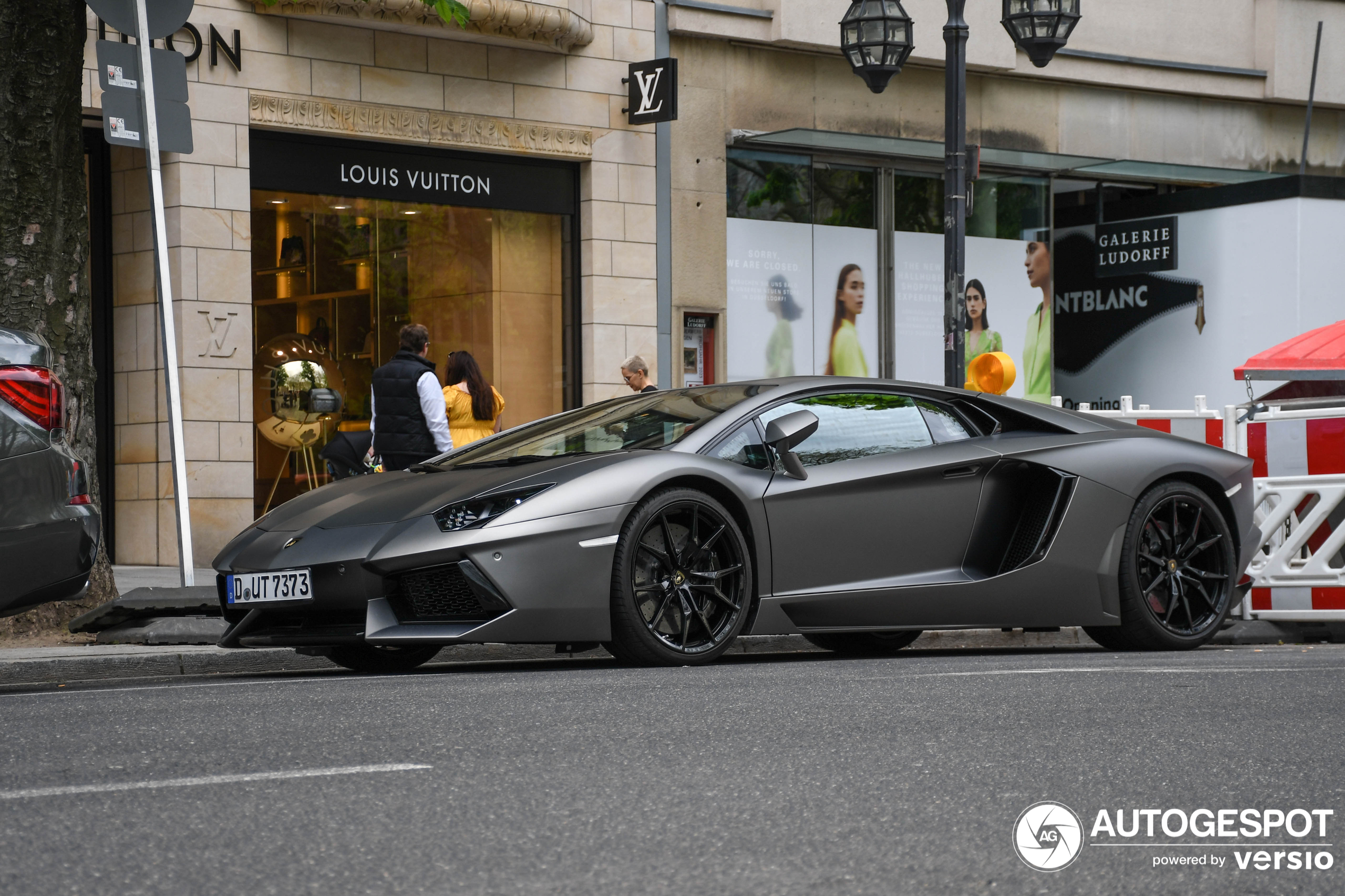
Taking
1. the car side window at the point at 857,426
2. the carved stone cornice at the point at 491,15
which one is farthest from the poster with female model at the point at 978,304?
the car side window at the point at 857,426

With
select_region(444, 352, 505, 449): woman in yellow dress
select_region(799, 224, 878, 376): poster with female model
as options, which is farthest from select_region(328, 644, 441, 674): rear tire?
select_region(799, 224, 878, 376): poster with female model

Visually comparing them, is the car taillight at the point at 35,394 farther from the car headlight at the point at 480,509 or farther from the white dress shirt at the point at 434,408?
the white dress shirt at the point at 434,408

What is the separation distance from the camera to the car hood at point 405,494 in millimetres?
6777

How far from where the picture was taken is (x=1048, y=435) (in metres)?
8.15

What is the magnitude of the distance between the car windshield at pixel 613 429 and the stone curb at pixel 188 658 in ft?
3.42

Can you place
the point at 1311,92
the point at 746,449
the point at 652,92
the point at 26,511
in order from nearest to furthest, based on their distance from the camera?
the point at 26,511, the point at 746,449, the point at 652,92, the point at 1311,92

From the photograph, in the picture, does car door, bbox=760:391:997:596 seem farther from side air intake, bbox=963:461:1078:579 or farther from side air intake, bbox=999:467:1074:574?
side air intake, bbox=999:467:1074:574

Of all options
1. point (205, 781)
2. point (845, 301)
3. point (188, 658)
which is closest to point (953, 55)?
point (845, 301)

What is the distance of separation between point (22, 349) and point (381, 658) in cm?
235

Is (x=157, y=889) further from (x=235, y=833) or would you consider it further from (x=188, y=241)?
(x=188, y=241)

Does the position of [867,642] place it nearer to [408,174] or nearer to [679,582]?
[679,582]

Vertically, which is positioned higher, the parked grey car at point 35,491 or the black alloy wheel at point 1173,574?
the parked grey car at point 35,491

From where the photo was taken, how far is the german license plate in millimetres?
6676

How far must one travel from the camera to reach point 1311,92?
846 inches
